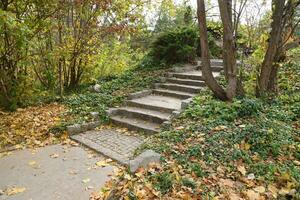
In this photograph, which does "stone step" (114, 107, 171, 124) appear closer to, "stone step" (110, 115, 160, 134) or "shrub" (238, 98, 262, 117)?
"stone step" (110, 115, 160, 134)

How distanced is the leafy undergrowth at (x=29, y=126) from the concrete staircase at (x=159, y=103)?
144 cm

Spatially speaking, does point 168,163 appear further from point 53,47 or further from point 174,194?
point 53,47

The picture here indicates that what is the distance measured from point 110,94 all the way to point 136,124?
2.08 metres

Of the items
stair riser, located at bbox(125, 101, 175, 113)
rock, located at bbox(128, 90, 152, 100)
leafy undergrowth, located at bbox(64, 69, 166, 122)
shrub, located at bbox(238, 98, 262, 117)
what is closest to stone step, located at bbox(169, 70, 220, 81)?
leafy undergrowth, located at bbox(64, 69, 166, 122)

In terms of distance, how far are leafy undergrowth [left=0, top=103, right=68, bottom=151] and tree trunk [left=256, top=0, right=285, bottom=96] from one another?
469 centimetres

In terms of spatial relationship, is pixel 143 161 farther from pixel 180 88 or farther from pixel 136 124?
pixel 180 88

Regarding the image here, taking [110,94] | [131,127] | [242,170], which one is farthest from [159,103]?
[242,170]

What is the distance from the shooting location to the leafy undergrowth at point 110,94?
714cm

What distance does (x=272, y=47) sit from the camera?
20.4 feet

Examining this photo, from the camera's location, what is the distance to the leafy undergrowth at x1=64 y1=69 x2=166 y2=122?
714 cm

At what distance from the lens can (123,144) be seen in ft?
18.7

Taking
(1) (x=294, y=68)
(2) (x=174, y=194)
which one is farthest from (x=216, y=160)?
(1) (x=294, y=68)

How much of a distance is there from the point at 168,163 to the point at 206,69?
287cm

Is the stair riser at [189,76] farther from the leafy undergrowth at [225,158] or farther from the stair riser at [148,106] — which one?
the leafy undergrowth at [225,158]
